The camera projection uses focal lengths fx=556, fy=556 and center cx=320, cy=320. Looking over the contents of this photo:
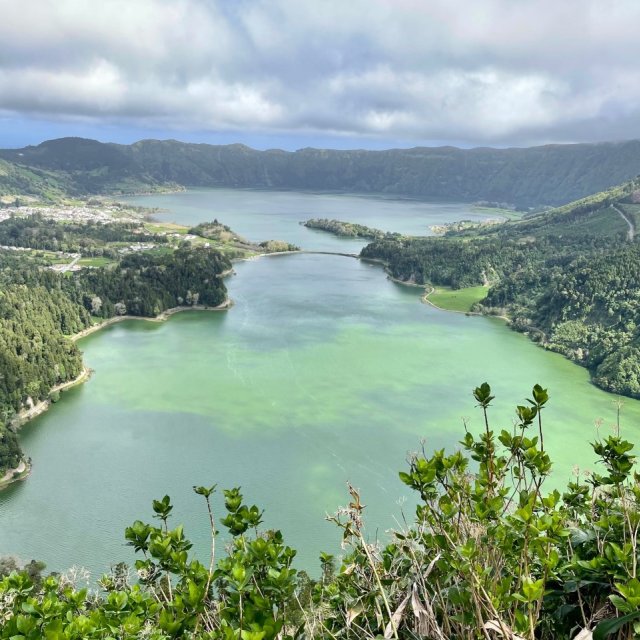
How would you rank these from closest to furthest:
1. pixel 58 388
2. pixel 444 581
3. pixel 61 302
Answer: pixel 444 581 → pixel 58 388 → pixel 61 302

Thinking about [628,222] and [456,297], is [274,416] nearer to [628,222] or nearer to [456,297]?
[456,297]

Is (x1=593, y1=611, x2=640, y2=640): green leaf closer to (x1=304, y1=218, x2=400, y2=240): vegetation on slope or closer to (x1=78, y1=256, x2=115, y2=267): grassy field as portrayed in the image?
(x1=78, y1=256, x2=115, y2=267): grassy field

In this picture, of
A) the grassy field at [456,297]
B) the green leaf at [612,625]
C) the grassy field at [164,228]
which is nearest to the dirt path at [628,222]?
the grassy field at [456,297]

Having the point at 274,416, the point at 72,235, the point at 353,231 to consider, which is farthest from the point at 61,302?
the point at 353,231

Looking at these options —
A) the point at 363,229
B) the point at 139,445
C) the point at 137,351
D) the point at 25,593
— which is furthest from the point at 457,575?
the point at 363,229

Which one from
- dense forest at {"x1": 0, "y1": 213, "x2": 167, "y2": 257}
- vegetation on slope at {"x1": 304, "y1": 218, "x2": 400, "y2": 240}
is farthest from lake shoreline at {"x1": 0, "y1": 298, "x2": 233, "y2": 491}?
vegetation on slope at {"x1": 304, "y1": 218, "x2": 400, "y2": 240}

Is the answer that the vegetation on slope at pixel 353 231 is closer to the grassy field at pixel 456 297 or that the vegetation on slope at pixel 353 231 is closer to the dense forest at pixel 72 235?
the dense forest at pixel 72 235

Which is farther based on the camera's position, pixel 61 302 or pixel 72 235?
pixel 72 235
